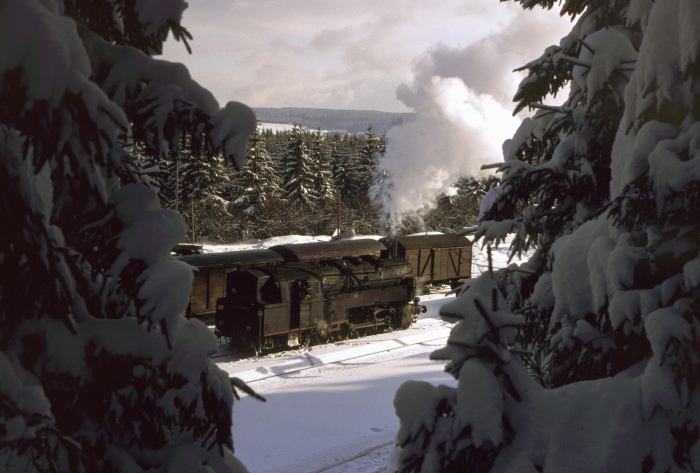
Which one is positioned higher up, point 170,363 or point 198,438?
point 170,363

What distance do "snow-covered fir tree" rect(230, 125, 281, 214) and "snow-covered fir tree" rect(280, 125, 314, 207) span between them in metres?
3.40

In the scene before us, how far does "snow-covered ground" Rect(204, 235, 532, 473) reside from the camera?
13172 millimetres

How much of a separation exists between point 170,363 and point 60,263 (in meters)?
0.99

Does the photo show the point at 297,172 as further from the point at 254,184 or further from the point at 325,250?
the point at 325,250

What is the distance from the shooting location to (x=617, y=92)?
19.9ft

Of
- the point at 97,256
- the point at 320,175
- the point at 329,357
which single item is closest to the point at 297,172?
the point at 320,175

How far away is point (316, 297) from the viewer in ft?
71.1

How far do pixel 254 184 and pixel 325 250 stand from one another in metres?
27.6

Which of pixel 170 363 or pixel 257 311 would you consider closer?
pixel 170 363

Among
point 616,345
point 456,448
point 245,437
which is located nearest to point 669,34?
point 616,345

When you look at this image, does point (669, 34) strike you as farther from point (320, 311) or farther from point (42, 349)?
point (320, 311)

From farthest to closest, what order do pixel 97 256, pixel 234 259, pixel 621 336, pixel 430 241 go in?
1. pixel 430 241
2. pixel 234 259
3. pixel 621 336
4. pixel 97 256

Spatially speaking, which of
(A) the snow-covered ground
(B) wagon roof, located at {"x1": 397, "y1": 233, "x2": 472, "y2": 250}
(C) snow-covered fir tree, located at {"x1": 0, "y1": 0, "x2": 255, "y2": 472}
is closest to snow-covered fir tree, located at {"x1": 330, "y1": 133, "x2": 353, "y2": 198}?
(B) wagon roof, located at {"x1": 397, "y1": 233, "x2": 472, "y2": 250}

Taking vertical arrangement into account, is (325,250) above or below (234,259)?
above
